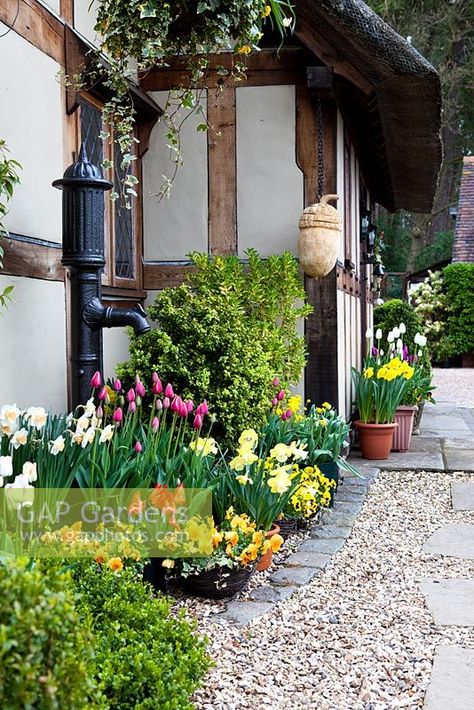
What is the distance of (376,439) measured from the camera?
256 inches

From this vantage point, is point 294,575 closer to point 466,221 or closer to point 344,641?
point 344,641

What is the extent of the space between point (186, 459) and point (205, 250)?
2.83 metres

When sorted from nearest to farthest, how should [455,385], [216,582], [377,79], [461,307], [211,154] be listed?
[216,582], [377,79], [211,154], [455,385], [461,307]

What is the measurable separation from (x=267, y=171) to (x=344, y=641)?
3707mm

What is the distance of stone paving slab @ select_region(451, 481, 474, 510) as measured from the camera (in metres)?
4.96

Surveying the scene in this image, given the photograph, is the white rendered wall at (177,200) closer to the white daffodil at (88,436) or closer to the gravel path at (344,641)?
the gravel path at (344,641)

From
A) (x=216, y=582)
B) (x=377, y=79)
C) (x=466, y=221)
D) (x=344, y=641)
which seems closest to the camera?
(x=344, y=641)

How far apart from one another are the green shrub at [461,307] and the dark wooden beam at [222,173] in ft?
43.2

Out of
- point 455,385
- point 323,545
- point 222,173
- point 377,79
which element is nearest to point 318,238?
point 222,173

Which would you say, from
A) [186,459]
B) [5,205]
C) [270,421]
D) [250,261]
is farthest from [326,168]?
[186,459]

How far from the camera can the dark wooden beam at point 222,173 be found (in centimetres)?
567

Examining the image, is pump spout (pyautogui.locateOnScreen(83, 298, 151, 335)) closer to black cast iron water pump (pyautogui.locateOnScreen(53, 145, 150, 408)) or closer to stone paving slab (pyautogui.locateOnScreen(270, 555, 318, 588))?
black cast iron water pump (pyautogui.locateOnScreen(53, 145, 150, 408))

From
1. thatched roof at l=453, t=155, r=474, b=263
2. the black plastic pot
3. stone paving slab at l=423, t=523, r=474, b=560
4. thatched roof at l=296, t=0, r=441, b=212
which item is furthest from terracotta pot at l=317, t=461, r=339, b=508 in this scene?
thatched roof at l=453, t=155, r=474, b=263

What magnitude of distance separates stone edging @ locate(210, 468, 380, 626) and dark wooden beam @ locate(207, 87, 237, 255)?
79.3 inches
